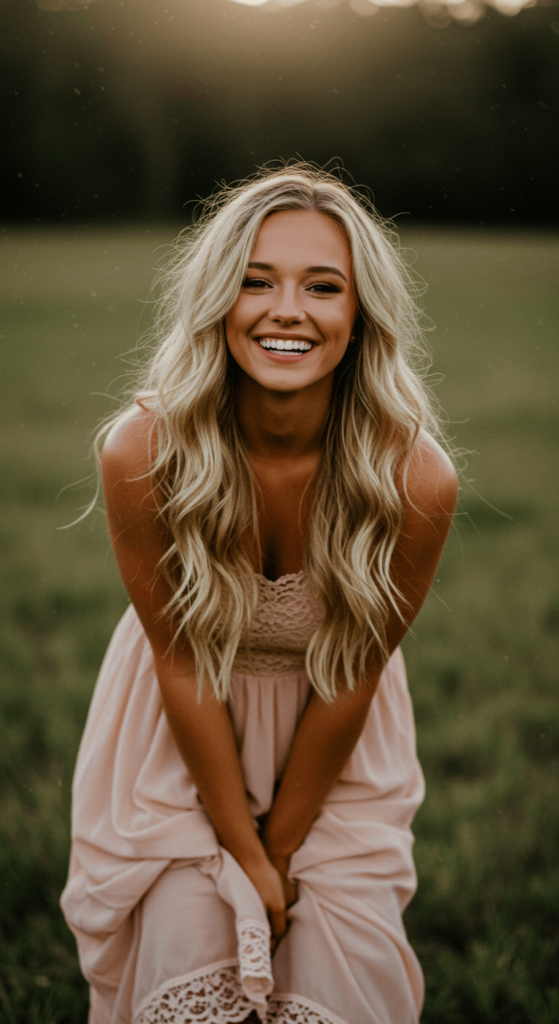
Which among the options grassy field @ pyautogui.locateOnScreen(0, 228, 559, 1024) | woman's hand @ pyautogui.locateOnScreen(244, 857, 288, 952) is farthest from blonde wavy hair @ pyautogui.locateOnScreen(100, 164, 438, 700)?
grassy field @ pyautogui.locateOnScreen(0, 228, 559, 1024)

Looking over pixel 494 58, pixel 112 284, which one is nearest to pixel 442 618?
pixel 494 58

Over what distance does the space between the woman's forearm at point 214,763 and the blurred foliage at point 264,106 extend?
35.8 ft

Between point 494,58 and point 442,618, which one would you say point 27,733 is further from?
point 494,58

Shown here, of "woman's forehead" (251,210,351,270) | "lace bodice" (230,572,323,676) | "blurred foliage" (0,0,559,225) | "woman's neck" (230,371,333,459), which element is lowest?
"lace bodice" (230,572,323,676)

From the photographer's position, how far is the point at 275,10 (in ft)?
35.2

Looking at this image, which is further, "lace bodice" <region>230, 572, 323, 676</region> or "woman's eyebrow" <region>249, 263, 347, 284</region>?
"lace bodice" <region>230, 572, 323, 676</region>

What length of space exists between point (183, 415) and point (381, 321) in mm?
514

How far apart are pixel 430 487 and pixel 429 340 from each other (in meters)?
12.6

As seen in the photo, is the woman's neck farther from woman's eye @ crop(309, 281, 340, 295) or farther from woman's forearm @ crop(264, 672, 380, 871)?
woman's forearm @ crop(264, 672, 380, 871)

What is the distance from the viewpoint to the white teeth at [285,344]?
1.93 m

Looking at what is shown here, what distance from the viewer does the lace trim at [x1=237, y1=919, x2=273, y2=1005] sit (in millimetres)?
1864

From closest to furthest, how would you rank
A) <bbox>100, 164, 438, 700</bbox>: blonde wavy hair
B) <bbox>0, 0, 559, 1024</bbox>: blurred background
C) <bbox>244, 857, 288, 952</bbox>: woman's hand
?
<bbox>100, 164, 438, 700</bbox>: blonde wavy hair
<bbox>244, 857, 288, 952</bbox>: woman's hand
<bbox>0, 0, 559, 1024</bbox>: blurred background

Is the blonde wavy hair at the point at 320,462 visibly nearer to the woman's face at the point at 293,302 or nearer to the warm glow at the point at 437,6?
the woman's face at the point at 293,302

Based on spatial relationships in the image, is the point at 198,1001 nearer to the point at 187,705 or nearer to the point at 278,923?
the point at 278,923
